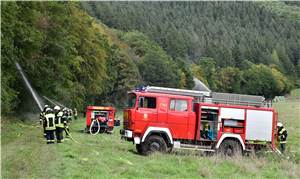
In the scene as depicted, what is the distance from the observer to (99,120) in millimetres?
32781

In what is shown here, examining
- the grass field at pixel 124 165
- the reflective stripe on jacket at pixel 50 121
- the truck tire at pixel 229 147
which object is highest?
the reflective stripe on jacket at pixel 50 121

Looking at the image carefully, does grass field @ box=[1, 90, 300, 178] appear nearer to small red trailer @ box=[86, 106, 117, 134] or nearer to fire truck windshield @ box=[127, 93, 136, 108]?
fire truck windshield @ box=[127, 93, 136, 108]

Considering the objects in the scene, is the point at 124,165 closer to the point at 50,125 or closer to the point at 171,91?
the point at 171,91

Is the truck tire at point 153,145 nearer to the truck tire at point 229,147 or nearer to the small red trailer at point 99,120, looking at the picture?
the truck tire at point 229,147

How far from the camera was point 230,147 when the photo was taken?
20031 millimetres

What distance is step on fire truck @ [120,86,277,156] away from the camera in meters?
19.1

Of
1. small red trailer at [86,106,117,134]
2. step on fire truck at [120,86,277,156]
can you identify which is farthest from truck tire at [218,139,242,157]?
small red trailer at [86,106,117,134]

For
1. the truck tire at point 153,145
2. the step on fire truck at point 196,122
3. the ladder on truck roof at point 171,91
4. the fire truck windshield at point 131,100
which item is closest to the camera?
the truck tire at point 153,145

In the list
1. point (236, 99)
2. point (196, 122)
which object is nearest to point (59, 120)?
point (196, 122)

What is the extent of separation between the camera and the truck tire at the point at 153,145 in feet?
62.1

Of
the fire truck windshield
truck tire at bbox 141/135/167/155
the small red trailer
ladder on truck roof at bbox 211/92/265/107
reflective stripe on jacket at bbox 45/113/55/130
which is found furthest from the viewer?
the small red trailer

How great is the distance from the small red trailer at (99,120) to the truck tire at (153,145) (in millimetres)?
13624

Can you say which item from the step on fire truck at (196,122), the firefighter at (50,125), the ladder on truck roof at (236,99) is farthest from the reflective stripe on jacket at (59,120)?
the ladder on truck roof at (236,99)

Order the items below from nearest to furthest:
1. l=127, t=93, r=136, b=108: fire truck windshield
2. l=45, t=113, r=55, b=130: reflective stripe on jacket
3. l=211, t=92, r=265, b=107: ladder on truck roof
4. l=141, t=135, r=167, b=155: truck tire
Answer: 1. l=141, t=135, r=167, b=155: truck tire
2. l=127, t=93, r=136, b=108: fire truck windshield
3. l=211, t=92, r=265, b=107: ladder on truck roof
4. l=45, t=113, r=55, b=130: reflective stripe on jacket
